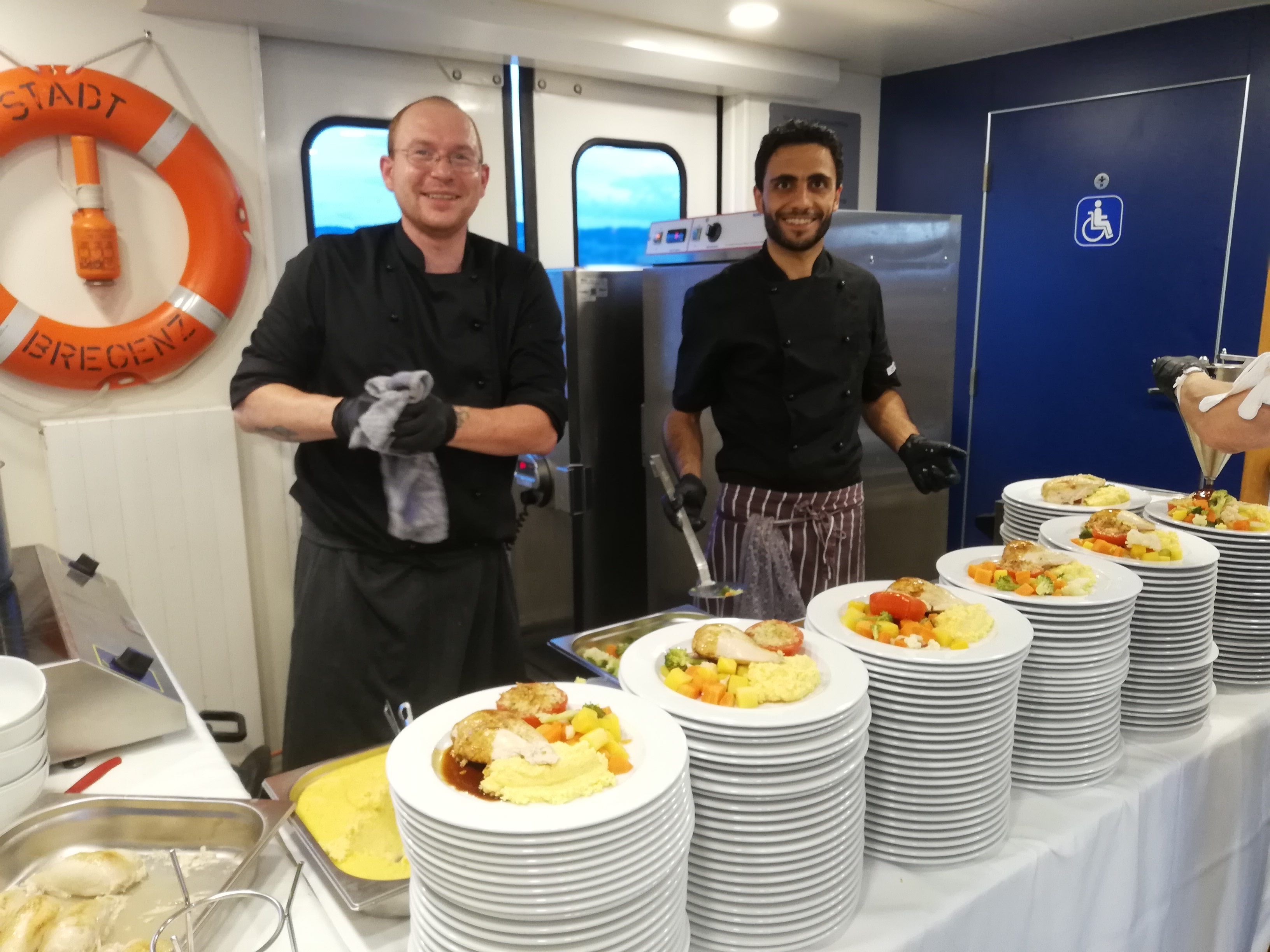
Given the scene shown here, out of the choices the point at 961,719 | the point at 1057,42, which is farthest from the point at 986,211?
the point at 961,719

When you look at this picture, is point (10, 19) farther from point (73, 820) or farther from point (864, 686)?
point (864, 686)

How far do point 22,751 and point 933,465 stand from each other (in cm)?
185

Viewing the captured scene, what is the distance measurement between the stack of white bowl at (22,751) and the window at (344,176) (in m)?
2.12

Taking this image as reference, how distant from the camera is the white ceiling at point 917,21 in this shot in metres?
3.08

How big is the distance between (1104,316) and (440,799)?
3581 mm

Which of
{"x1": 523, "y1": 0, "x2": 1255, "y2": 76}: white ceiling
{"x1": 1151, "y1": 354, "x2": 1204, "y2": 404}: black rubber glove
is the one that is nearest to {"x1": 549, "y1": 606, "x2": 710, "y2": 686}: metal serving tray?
{"x1": 1151, "y1": 354, "x2": 1204, "y2": 404}: black rubber glove

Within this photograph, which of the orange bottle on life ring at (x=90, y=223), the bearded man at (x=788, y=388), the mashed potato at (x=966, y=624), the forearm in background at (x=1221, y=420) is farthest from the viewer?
the orange bottle on life ring at (x=90, y=223)

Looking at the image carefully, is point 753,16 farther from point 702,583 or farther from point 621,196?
point 702,583

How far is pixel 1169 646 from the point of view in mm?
1428

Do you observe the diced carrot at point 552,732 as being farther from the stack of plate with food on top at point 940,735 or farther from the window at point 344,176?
the window at point 344,176

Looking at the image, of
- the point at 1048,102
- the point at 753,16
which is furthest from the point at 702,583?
the point at 1048,102

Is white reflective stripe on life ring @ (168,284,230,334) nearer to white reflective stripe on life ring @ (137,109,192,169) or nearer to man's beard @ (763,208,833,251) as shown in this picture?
white reflective stripe on life ring @ (137,109,192,169)

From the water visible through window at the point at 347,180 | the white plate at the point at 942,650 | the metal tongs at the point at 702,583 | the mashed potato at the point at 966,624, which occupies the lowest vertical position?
the metal tongs at the point at 702,583

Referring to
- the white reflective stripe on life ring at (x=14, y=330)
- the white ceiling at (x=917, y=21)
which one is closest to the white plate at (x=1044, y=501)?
the white ceiling at (x=917, y=21)
